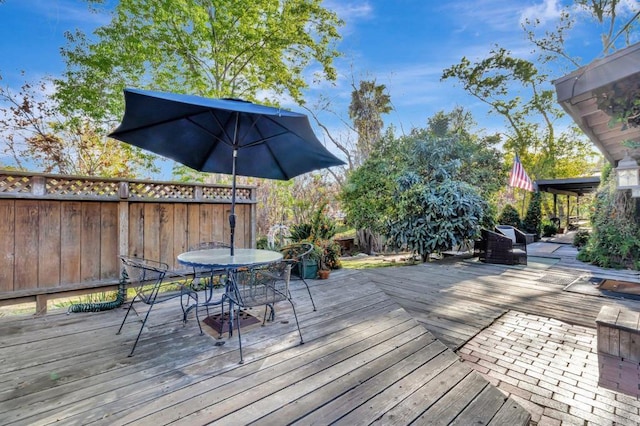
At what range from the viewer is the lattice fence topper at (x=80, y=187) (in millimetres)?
3371

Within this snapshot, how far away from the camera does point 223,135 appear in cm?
328

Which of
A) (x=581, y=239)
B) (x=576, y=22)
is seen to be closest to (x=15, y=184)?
(x=581, y=239)

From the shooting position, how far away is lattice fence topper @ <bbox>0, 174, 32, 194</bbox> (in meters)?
3.10

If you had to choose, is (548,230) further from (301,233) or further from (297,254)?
(297,254)

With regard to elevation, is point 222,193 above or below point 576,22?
below

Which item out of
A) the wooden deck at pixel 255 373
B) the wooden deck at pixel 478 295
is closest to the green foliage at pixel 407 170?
the wooden deck at pixel 478 295

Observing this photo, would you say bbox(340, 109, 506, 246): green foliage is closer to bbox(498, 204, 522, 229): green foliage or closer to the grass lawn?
the grass lawn

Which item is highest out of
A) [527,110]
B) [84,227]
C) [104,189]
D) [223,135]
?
[527,110]

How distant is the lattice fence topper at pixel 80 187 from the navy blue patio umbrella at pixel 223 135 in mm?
1198

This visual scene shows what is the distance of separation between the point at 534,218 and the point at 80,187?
13815 mm

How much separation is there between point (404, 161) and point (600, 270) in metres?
4.52

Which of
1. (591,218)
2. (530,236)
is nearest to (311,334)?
(591,218)

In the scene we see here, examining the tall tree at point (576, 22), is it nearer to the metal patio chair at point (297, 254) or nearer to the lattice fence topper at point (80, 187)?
the metal patio chair at point (297, 254)

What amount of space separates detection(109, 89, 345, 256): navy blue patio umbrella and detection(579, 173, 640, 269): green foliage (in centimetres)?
663
